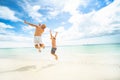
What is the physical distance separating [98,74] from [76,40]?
0.72 m

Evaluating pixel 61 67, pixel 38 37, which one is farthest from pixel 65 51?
pixel 38 37

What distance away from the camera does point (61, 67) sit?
2709 mm

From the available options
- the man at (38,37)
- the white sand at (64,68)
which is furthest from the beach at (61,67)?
the man at (38,37)

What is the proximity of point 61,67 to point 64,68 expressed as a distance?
0.06 m

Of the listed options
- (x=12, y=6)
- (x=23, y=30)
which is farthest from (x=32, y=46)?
(x=12, y=6)

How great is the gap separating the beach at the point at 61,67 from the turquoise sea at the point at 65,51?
0.02 m

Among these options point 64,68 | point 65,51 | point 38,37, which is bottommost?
point 64,68

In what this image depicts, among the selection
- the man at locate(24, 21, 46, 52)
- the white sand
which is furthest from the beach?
the man at locate(24, 21, 46, 52)

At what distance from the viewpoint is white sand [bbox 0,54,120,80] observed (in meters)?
2.50

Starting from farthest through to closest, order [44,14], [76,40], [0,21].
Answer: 1. [76,40]
2. [44,14]
3. [0,21]

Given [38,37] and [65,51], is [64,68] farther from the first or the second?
[38,37]

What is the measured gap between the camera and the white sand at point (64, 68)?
2496 mm

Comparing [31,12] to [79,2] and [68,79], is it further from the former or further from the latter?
[68,79]

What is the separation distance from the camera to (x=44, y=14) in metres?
2.68
